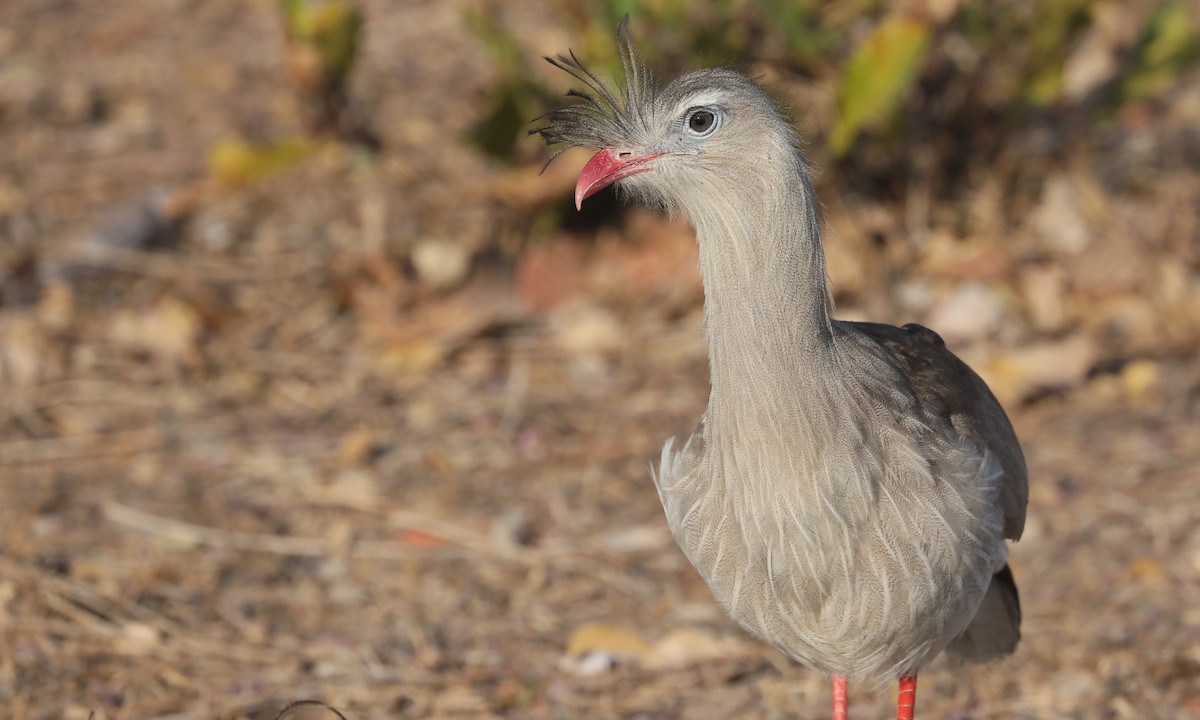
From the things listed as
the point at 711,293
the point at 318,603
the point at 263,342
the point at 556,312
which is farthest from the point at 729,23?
the point at 711,293

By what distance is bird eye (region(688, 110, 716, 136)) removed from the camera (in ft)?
8.89

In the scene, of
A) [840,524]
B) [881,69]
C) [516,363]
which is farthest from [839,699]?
[516,363]

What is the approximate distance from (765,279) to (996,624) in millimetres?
1143

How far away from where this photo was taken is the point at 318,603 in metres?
4.23

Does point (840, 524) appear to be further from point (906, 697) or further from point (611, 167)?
point (611, 167)

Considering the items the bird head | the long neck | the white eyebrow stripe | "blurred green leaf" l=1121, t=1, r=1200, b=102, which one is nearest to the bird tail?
the long neck

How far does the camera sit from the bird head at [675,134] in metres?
2.66

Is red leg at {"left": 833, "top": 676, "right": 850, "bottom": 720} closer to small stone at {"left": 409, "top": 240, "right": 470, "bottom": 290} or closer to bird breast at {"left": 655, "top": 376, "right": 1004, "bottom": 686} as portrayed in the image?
bird breast at {"left": 655, "top": 376, "right": 1004, "bottom": 686}

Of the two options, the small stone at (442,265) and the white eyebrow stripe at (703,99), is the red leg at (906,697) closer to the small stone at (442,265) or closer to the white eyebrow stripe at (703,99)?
the white eyebrow stripe at (703,99)

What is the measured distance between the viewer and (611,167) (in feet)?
9.21

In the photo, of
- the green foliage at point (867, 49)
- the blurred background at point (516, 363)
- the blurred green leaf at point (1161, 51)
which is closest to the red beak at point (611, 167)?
the blurred background at point (516, 363)

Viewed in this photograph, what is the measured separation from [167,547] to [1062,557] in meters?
2.61

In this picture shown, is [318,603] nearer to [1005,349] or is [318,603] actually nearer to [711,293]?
[711,293]

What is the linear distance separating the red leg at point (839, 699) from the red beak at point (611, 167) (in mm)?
1182
